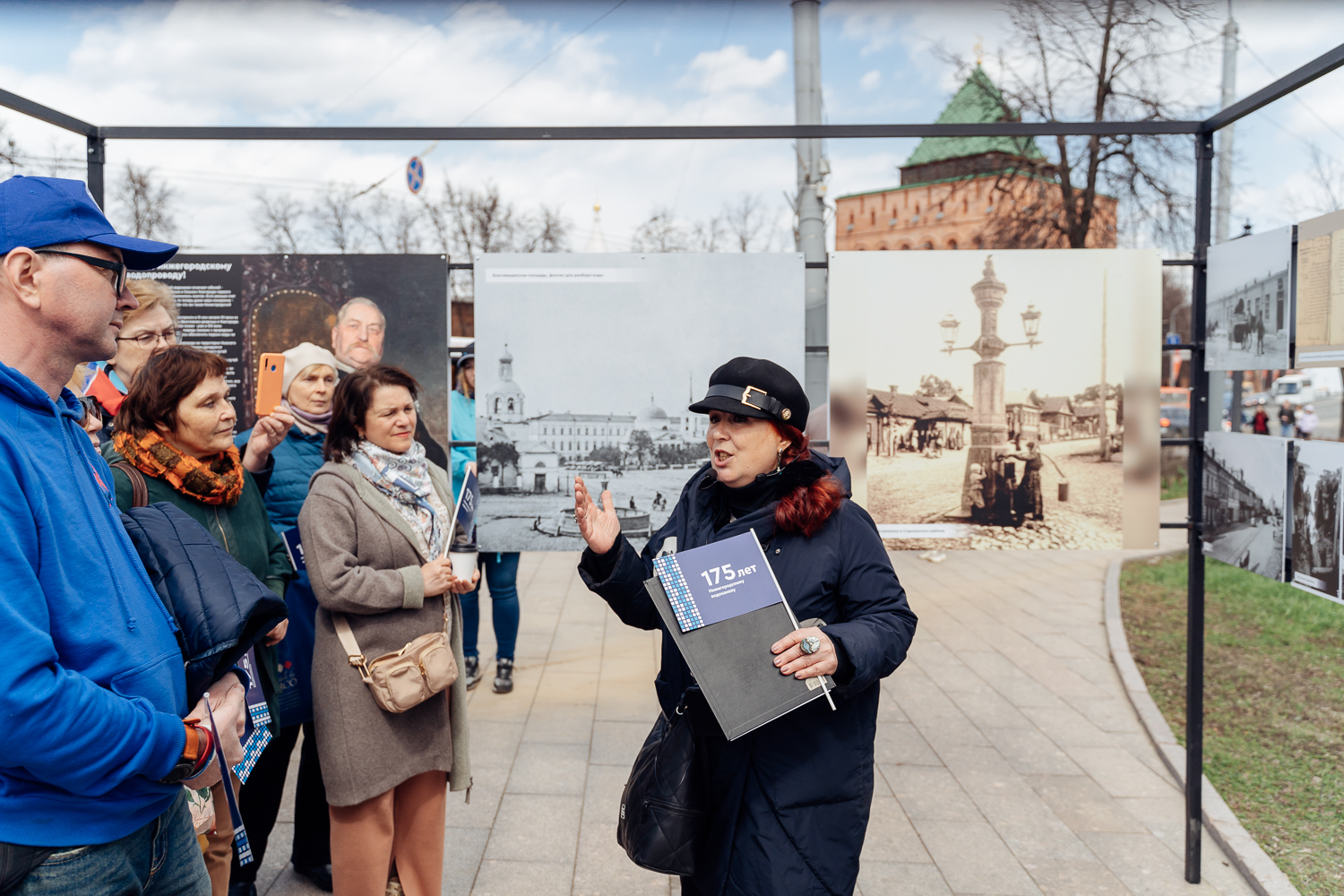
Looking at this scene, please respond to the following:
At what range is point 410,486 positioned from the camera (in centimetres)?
280

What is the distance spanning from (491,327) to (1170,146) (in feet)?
40.2

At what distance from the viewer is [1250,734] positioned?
522 centimetres

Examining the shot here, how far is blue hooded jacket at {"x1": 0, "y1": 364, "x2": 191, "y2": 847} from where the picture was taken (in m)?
1.26

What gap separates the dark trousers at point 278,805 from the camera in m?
3.08

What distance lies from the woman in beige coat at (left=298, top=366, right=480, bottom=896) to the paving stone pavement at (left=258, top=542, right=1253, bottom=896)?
60 cm

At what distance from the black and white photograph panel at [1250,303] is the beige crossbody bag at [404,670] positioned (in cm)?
277

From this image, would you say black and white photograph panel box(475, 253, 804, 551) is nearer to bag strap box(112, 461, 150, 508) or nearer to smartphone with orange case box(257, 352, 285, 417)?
smartphone with orange case box(257, 352, 285, 417)

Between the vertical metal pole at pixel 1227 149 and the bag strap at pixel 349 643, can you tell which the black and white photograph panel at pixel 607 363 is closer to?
the bag strap at pixel 349 643

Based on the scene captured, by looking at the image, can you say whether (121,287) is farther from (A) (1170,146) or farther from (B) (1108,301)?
(A) (1170,146)

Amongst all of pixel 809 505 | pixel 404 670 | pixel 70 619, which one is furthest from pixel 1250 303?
pixel 70 619

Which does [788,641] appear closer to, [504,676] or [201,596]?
[201,596]

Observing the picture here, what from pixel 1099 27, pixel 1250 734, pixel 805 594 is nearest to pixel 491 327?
pixel 805 594

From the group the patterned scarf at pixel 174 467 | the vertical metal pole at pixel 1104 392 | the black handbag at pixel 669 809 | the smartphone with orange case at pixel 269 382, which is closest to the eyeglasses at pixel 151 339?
the smartphone with orange case at pixel 269 382

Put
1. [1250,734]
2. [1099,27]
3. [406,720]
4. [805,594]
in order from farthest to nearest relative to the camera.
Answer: [1099,27] → [1250,734] → [406,720] → [805,594]
